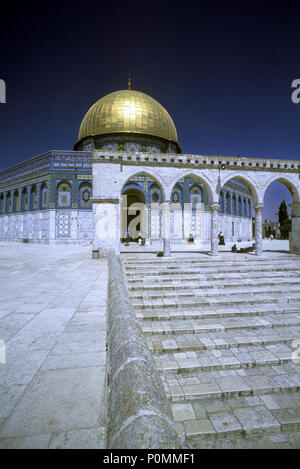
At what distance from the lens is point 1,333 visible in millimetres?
3500

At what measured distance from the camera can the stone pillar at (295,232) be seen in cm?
1193

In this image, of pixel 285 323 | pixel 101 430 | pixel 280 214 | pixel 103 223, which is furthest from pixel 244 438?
pixel 280 214

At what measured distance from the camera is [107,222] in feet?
37.7

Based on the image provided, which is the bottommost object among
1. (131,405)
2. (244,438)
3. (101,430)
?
(244,438)

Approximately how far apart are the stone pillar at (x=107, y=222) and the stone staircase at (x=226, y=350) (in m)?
3.73

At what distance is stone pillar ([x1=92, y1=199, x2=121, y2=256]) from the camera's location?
11.5m

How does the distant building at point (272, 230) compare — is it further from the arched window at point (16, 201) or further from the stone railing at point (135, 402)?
the stone railing at point (135, 402)

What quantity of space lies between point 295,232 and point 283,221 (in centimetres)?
3669

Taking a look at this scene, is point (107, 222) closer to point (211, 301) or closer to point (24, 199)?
point (211, 301)

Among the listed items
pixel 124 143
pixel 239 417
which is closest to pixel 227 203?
pixel 124 143

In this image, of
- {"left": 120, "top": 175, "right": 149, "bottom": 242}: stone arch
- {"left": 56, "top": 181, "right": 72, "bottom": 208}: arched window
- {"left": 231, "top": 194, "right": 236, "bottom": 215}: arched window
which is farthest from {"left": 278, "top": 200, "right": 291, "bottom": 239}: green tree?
{"left": 56, "top": 181, "right": 72, "bottom": 208}: arched window

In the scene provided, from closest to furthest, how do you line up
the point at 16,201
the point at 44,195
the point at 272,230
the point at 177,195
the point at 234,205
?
1. the point at 177,195
2. the point at 44,195
3. the point at 16,201
4. the point at 234,205
5. the point at 272,230
